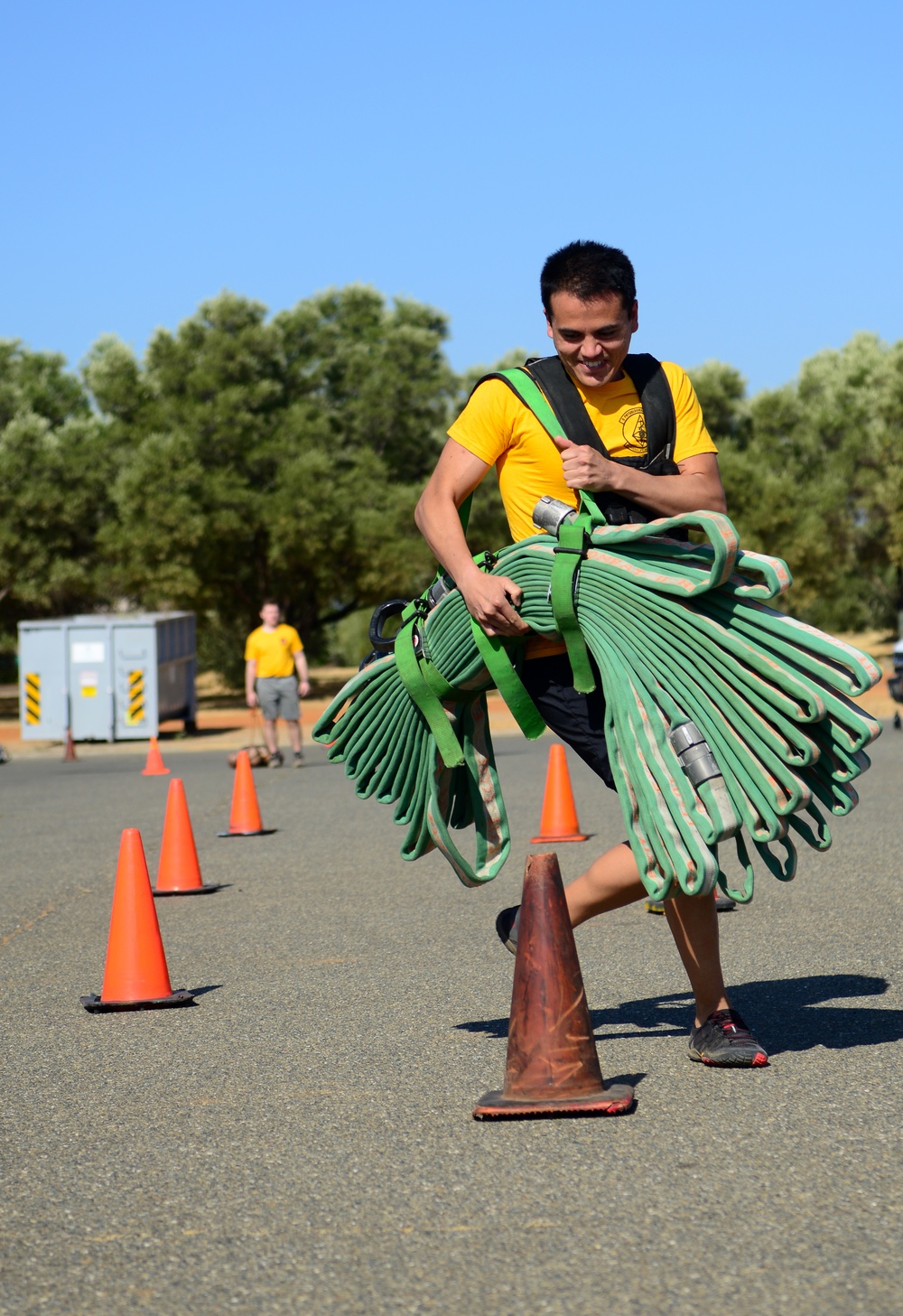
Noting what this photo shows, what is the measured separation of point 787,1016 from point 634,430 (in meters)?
1.90

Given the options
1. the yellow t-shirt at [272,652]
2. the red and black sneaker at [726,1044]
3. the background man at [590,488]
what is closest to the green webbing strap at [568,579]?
the background man at [590,488]

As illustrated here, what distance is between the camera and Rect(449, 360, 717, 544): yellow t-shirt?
15.3ft

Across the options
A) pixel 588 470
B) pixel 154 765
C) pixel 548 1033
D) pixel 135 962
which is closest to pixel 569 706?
pixel 588 470

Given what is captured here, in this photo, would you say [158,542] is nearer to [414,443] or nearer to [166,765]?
[414,443]

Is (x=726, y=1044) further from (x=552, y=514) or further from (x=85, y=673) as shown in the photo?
(x=85, y=673)

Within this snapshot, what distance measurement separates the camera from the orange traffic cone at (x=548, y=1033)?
163 inches

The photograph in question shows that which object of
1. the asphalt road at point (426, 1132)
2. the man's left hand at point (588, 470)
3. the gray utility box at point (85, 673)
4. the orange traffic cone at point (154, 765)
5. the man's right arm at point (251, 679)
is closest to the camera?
the asphalt road at point (426, 1132)

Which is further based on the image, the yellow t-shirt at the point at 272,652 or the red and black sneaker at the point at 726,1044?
the yellow t-shirt at the point at 272,652

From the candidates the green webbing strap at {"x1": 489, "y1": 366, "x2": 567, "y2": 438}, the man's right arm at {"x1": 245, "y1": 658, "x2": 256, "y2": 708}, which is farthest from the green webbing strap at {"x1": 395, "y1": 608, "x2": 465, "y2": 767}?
the man's right arm at {"x1": 245, "y1": 658, "x2": 256, "y2": 708}

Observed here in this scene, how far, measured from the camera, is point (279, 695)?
17781mm

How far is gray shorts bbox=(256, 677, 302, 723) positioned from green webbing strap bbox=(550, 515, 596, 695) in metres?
13.3

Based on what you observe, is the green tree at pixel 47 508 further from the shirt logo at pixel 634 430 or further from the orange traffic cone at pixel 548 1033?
the orange traffic cone at pixel 548 1033

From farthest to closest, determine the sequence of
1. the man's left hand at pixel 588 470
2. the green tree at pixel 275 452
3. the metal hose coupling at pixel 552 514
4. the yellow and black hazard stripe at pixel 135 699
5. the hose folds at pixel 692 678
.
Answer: the green tree at pixel 275 452 < the yellow and black hazard stripe at pixel 135 699 < the metal hose coupling at pixel 552 514 < the man's left hand at pixel 588 470 < the hose folds at pixel 692 678

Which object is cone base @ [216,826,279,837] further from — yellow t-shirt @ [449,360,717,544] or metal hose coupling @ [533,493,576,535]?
metal hose coupling @ [533,493,576,535]
